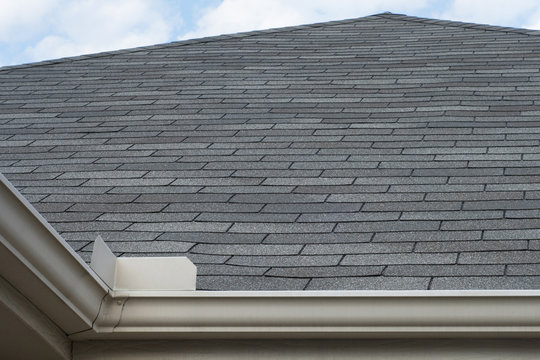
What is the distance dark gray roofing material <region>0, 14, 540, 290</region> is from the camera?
3.46 m

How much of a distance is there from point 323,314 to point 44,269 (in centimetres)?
83

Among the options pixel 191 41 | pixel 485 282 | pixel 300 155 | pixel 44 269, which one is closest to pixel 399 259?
pixel 485 282

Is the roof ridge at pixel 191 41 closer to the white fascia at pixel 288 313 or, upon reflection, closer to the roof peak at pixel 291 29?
the roof peak at pixel 291 29

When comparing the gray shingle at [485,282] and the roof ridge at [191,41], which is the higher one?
the roof ridge at [191,41]

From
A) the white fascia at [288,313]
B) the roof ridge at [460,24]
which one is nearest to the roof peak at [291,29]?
the roof ridge at [460,24]

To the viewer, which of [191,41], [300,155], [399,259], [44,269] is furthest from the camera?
[191,41]

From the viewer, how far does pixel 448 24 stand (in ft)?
27.6

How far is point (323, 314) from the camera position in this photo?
8.55 ft

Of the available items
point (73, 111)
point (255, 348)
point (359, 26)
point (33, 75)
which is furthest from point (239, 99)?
point (255, 348)

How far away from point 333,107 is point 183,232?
225cm

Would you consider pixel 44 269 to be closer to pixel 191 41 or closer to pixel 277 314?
pixel 277 314

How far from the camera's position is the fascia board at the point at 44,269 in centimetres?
212

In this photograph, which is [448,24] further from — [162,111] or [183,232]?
[183,232]

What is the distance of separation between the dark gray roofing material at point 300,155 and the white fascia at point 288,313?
0.44m
